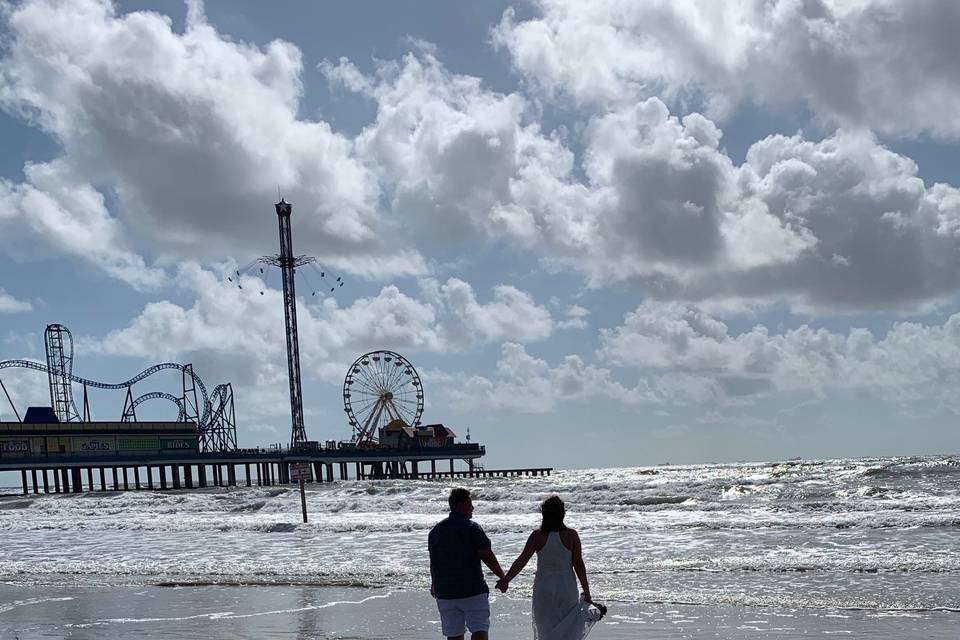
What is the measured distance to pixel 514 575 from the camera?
23.1 ft

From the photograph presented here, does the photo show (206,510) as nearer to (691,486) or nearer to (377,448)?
(691,486)

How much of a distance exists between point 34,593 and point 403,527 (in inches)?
427

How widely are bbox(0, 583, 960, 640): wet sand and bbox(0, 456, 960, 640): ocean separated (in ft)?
0.12

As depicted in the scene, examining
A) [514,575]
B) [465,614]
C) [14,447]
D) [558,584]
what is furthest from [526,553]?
[14,447]

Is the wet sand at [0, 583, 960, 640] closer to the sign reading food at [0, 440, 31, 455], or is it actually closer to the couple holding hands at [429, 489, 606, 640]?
the couple holding hands at [429, 489, 606, 640]

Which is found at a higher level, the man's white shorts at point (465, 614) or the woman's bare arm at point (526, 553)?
the woman's bare arm at point (526, 553)

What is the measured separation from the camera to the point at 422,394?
290 feet

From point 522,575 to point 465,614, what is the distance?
788 cm

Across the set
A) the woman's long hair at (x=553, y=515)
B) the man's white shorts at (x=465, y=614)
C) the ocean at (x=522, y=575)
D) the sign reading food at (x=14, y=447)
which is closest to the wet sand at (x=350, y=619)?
the ocean at (x=522, y=575)

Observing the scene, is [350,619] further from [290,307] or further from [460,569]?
[290,307]

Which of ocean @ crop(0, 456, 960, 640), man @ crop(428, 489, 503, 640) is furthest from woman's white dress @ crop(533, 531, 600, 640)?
ocean @ crop(0, 456, 960, 640)

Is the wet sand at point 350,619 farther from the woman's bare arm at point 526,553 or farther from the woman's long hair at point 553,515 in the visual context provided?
the woman's long hair at point 553,515

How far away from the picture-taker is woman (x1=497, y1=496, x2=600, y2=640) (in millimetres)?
6855

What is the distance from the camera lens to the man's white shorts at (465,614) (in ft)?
23.3
